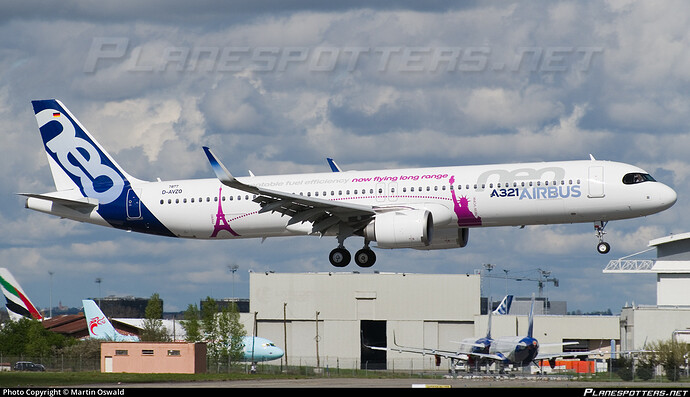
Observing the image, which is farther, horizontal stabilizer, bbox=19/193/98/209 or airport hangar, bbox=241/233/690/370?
airport hangar, bbox=241/233/690/370

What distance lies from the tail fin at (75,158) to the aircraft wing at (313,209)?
10492 mm

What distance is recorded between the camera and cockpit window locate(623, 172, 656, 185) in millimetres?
51688

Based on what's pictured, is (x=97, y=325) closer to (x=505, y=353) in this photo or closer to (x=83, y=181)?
(x=505, y=353)

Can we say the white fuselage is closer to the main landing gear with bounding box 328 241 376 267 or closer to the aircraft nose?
the aircraft nose

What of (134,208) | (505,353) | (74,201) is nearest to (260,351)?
(505,353)

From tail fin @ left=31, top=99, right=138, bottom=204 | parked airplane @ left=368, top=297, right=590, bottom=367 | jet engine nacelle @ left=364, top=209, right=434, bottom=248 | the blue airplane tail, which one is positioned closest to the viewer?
jet engine nacelle @ left=364, top=209, right=434, bottom=248

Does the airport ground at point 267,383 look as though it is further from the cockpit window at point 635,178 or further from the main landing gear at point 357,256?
the cockpit window at point 635,178

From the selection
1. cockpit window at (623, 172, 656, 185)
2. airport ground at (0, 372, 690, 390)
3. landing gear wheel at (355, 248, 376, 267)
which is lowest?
airport ground at (0, 372, 690, 390)

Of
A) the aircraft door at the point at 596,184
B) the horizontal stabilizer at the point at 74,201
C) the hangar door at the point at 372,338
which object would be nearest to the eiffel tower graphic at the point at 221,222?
the horizontal stabilizer at the point at 74,201

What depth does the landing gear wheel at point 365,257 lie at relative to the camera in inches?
2239

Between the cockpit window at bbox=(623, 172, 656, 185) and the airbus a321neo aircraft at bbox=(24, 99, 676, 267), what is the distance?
0.06 metres

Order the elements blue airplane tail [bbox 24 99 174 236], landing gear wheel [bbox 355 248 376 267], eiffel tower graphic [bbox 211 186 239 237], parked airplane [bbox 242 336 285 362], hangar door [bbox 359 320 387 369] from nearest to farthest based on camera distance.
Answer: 1. landing gear wheel [bbox 355 248 376 267]
2. eiffel tower graphic [bbox 211 186 239 237]
3. blue airplane tail [bbox 24 99 174 236]
4. parked airplane [bbox 242 336 285 362]
5. hangar door [bbox 359 320 387 369]

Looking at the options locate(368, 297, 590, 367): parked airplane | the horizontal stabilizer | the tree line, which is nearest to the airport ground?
the horizontal stabilizer

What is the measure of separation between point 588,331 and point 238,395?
85165mm
